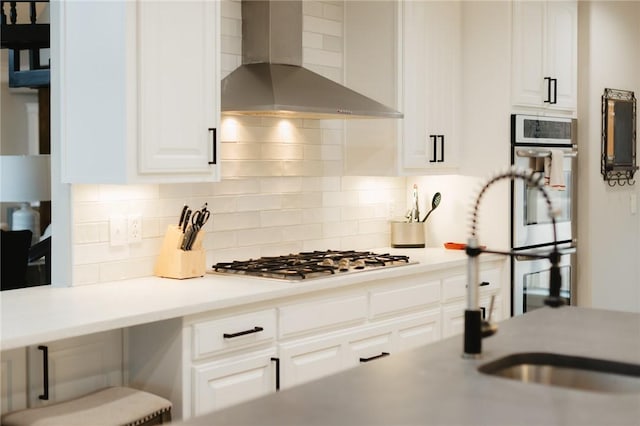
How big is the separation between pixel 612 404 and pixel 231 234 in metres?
2.68

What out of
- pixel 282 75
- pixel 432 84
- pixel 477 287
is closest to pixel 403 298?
pixel 282 75

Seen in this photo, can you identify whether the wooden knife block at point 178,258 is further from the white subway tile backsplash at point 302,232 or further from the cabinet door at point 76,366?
the white subway tile backsplash at point 302,232

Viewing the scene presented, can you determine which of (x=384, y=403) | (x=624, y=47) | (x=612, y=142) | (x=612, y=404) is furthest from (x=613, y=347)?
(x=624, y=47)

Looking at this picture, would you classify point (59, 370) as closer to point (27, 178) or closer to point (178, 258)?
point (178, 258)

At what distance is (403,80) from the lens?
468 cm

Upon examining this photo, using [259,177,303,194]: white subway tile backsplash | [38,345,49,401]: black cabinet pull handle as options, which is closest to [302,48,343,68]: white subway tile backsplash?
[259,177,303,194]: white subway tile backsplash

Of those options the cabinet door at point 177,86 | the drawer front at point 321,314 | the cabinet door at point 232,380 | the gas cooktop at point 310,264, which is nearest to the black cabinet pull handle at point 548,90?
the gas cooktop at point 310,264

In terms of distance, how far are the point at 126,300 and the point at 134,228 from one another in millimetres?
614

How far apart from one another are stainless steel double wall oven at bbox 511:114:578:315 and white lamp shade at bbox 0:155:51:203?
2.61 m

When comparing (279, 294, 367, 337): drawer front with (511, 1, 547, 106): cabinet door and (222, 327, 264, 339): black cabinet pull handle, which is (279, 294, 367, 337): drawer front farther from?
(511, 1, 547, 106): cabinet door

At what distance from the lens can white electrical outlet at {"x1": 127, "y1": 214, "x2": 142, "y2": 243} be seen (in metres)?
3.75

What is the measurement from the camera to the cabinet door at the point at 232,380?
10.6 ft

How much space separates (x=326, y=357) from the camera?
3.79m

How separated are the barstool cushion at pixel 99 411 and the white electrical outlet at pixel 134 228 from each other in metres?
0.83
